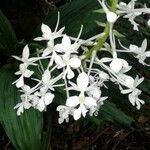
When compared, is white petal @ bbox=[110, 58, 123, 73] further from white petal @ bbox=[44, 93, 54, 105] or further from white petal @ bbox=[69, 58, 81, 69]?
white petal @ bbox=[44, 93, 54, 105]

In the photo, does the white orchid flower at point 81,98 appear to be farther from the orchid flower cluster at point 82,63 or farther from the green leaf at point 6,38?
the green leaf at point 6,38

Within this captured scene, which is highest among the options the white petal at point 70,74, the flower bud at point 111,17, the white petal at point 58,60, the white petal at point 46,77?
the flower bud at point 111,17

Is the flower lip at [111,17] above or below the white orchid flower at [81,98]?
above

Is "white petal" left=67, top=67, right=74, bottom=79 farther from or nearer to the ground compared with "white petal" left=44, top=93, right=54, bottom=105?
farther from the ground

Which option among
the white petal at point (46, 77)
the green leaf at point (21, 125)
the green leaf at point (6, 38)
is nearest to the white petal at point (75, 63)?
the white petal at point (46, 77)

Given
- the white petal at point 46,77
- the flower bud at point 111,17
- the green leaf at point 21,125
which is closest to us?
the flower bud at point 111,17

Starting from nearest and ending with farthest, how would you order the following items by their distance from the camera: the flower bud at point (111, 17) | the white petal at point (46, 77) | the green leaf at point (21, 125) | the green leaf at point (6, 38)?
the flower bud at point (111, 17) → the white petal at point (46, 77) → the green leaf at point (21, 125) → the green leaf at point (6, 38)

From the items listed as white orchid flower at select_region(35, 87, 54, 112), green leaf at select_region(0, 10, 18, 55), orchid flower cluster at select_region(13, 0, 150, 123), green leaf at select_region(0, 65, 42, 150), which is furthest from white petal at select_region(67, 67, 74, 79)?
green leaf at select_region(0, 10, 18, 55)

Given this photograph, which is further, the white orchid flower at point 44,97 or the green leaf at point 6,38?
the green leaf at point 6,38

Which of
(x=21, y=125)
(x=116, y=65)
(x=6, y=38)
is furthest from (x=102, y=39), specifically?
(x=6, y=38)

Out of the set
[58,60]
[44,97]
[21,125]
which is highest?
[58,60]

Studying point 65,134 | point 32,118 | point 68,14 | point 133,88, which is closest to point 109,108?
point 32,118

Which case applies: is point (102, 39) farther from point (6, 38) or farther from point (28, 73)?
point (6, 38)
